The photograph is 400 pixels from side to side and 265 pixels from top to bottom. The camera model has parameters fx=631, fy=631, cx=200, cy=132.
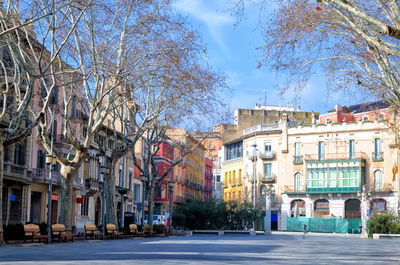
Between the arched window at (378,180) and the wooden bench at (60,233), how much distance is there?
2003 inches

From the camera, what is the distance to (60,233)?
2844 centimetres

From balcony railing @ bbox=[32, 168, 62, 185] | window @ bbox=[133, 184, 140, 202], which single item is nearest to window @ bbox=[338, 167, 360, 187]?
window @ bbox=[133, 184, 140, 202]

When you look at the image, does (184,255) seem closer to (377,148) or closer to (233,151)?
(377,148)

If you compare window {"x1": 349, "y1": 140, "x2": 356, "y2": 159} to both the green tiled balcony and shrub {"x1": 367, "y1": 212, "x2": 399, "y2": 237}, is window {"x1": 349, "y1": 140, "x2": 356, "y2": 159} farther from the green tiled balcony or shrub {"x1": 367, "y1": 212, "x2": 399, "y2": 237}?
shrub {"x1": 367, "y1": 212, "x2": 399, "y2": 237}

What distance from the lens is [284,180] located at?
80.0 meters

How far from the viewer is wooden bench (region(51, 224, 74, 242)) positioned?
28.4 metres

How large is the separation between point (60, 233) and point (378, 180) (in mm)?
52331

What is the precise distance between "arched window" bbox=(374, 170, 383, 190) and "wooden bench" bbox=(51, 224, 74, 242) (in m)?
50.9

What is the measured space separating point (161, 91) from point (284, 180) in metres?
43.9

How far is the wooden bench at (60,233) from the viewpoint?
28359 millimetres

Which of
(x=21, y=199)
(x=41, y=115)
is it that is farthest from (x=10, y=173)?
(x=41, y=115)

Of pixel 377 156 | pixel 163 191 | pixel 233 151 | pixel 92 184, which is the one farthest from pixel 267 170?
pixel 92 184

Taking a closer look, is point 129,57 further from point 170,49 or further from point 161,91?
point 161,91

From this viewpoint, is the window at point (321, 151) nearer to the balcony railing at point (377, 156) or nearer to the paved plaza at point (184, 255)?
the balcony railing at point (377, 156)
